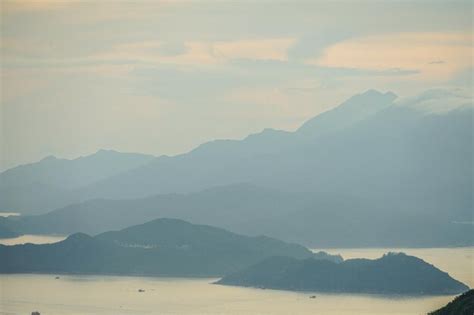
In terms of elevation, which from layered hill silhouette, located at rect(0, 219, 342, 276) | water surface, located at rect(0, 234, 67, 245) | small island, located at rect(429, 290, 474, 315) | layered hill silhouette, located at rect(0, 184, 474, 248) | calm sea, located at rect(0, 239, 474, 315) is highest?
layered hill silhouette, located at rect(0, 184, 474, 248)

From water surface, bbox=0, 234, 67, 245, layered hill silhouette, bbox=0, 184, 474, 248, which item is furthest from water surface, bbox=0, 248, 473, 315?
layered hill silhouette, bbox=0, 184, 474, 248

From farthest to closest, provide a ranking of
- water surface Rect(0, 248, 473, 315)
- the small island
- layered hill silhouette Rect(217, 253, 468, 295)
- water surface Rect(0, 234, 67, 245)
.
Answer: water surface Rect(0, 234, 67, 245)
layered hill silhouette Rect(217, 253, 468, 295)
water surface Rect(0, 248, 473, 315)
the small island

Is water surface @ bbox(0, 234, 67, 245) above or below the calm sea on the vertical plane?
above

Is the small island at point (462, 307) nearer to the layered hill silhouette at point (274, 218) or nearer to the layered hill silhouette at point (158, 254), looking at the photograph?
the layered hill silhouette at point (158, 254)

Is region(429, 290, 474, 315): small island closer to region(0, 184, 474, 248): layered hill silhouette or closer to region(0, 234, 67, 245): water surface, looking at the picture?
region(0, 234, 67, 245): water surface

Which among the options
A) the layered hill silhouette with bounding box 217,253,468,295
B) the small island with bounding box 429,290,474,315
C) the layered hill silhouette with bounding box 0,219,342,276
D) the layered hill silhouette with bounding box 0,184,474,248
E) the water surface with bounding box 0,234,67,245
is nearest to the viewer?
the small island with bounding box 429,290,474,315

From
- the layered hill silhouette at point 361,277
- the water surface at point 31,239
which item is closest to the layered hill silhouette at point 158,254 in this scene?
the layered hill silhouette at point 361,277

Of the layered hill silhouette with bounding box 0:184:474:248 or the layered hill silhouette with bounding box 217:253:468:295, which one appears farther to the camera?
the layered hill silhouette with bounding box 0:184:474:248

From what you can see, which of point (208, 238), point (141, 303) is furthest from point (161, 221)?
point (141, 303)
